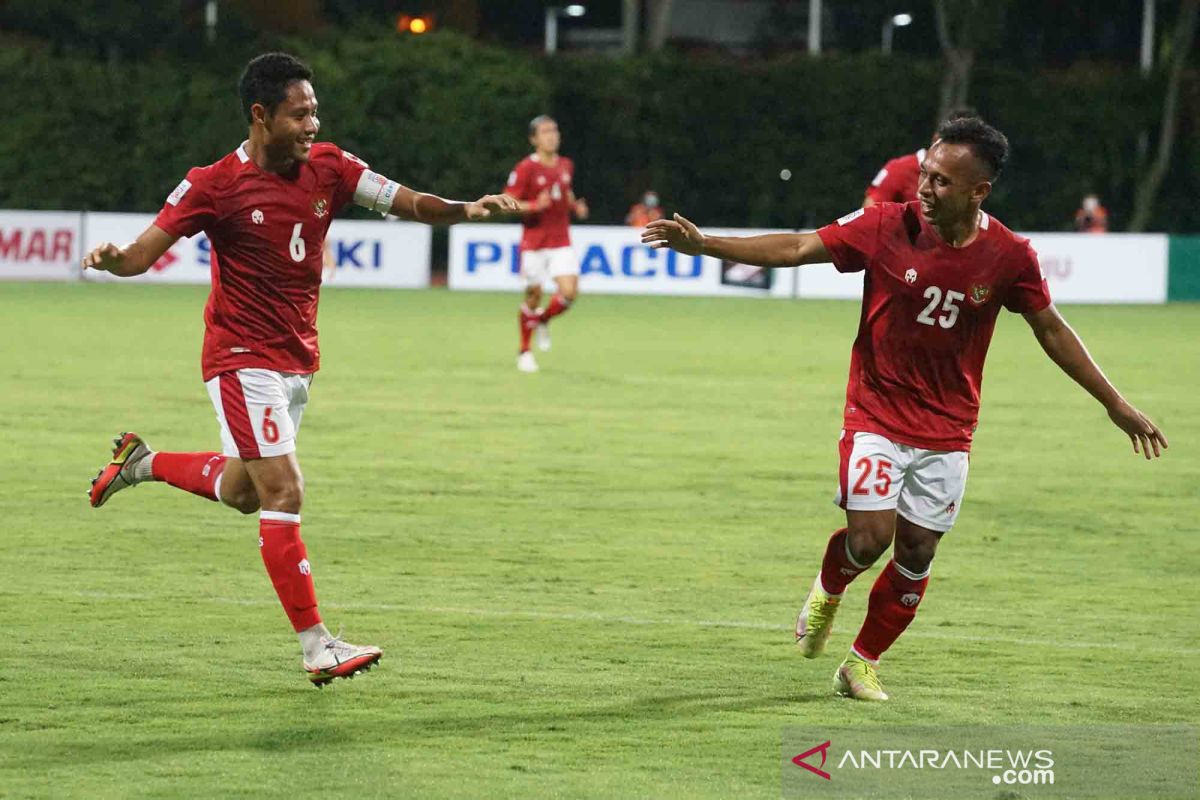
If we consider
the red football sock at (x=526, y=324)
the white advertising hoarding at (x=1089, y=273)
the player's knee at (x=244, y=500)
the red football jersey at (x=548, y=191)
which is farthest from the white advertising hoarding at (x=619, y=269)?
the player's knee at (x=244, y=500)

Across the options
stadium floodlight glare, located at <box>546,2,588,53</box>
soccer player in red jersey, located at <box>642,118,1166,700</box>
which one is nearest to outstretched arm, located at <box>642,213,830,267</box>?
soccer player in red jersey, located at <box>642,118,1166,700</box>

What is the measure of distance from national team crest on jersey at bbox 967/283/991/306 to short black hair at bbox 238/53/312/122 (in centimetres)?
243

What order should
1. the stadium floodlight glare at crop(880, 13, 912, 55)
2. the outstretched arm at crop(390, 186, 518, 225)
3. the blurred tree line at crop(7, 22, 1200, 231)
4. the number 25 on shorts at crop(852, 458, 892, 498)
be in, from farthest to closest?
the stadium floodlight glare at crop(880, 13, 912, 55) → the blurred tree line at crop(7, 22, 1200, 231) → the outstretched arm at crop(390, 186, 518, 225) → the number 25 on shorts at crop(852, 458, 892, 498)

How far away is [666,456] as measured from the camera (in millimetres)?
12969

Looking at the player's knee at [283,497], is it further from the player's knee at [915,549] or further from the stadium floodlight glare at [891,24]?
the stadium floodlight glare at [891,24]

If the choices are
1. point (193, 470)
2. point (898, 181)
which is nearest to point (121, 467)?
point (193, 470)

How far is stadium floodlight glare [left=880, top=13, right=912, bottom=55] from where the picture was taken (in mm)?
55812

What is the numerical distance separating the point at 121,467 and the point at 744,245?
10.5ft

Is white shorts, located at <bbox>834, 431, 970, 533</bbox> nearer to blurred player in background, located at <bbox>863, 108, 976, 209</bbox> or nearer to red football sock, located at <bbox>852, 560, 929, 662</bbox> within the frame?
red football sock, located at <bbox>852, 560, 929, 662</bbox>

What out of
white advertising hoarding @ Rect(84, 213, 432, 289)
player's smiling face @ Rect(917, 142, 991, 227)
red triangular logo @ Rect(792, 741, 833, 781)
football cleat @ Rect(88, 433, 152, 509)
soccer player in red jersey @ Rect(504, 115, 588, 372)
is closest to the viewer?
red triangular logo @ Rect(792, 741, 833, 781)

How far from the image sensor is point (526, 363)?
18.8 meters

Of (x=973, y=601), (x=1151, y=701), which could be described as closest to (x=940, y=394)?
(x=1151, y=701)

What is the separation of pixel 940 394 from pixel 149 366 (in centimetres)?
1287

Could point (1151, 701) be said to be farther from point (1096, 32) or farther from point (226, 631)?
point (1096, 32)
